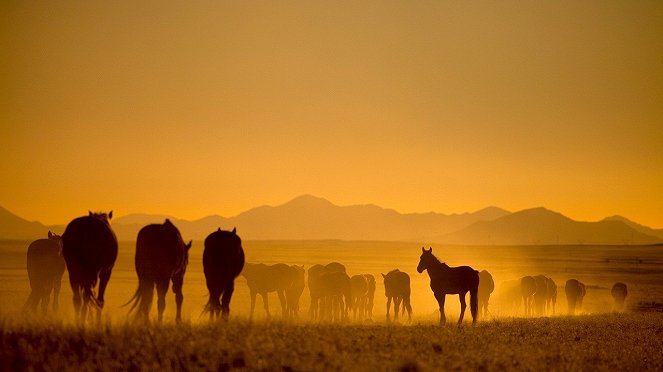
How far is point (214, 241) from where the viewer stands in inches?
670

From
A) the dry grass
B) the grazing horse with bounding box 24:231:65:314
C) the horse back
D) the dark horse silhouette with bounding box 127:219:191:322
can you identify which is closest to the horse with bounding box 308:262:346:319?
the grazing horse with bounding box 24:231:65:314

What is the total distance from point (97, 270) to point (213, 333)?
4101mm

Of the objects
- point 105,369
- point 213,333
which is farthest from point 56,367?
point 213,333

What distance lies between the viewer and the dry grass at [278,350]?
488 inches

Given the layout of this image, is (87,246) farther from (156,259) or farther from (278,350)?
(278,350)

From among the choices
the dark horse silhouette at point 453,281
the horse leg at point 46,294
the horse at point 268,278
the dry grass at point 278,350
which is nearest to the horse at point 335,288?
the horse at point 268,278

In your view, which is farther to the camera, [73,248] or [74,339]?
[73,248]

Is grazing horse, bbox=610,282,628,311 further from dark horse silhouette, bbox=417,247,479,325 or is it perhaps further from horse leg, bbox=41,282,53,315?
horse leg, bbox=41,282,53,315

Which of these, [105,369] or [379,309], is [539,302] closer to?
[379,309]

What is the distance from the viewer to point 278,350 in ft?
43.5

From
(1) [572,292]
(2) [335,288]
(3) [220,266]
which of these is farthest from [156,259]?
(1) [572,292]

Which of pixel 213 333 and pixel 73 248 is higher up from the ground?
pixel 73 248

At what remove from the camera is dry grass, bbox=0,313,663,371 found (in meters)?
12.4

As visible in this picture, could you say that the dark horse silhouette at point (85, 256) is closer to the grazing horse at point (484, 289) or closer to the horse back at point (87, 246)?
the horse back at point (87, 246)
